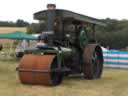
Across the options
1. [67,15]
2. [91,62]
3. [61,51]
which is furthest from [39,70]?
[91,62]

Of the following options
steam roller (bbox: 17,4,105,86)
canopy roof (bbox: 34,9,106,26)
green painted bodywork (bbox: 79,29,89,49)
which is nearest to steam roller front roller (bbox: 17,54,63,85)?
steam roller (bbox: 17,4,105,86)

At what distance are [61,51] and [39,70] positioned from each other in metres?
0.91

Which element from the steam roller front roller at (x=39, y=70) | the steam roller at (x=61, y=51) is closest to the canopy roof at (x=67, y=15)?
the steam roller at (x=61, y=51)

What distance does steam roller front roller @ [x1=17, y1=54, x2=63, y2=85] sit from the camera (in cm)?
1019

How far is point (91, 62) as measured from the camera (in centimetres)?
1225

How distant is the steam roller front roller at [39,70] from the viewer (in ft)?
33.4

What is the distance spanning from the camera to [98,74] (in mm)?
13125

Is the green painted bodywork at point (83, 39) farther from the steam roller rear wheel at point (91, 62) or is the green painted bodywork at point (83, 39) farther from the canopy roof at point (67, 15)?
the canopy roof at point (67, 15)

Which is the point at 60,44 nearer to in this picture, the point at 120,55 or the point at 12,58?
the point at 120,55

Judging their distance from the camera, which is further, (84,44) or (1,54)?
(1,54)

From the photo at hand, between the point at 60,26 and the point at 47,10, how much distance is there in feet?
2.08

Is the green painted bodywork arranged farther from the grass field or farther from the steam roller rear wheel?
the grass field

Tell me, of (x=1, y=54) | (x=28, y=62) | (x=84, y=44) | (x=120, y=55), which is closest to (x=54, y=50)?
(x=28, y=62)

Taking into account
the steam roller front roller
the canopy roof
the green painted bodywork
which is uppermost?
the canopy roof
